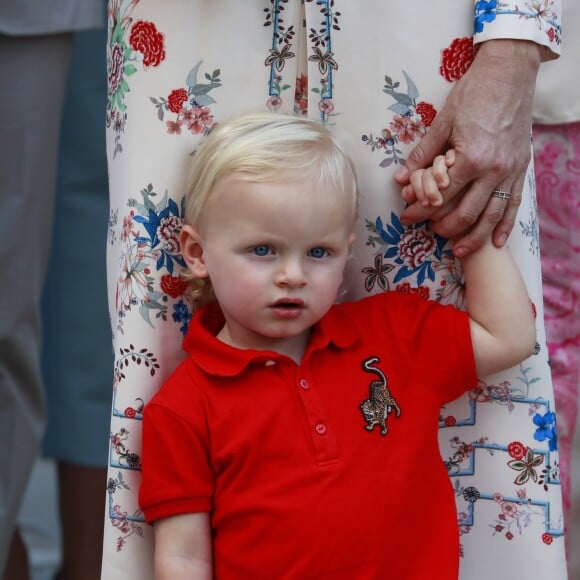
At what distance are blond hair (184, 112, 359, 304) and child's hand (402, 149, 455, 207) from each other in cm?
8

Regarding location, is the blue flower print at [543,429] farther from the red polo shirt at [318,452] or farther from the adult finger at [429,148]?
the adult finger at [429,148]

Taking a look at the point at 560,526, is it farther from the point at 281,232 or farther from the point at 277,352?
the point at 281,232

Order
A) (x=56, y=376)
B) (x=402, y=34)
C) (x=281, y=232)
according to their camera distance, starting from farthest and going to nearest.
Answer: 1. (x=56, y=376)
2. (x=402, y=34)
3. (x=281, y=232)

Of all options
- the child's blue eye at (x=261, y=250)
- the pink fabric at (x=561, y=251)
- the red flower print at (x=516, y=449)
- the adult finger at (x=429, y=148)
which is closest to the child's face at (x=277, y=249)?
the child's blue eye at (x=261, y=250)

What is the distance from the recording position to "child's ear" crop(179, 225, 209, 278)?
1.51 m

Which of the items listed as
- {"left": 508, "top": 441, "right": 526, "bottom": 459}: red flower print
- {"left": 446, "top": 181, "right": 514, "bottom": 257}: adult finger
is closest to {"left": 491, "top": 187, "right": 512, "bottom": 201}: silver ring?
{"left": 446, "top": 181, "right": 514, "bottom": 257}: adult finger

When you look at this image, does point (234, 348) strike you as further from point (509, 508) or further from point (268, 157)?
point (509, 508)

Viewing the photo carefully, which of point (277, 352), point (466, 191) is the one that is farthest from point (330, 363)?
point (466, 191)

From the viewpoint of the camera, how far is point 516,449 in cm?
155

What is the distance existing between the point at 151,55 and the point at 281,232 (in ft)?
1.04

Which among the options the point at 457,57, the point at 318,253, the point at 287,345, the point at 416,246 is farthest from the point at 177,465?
the point at 457,57

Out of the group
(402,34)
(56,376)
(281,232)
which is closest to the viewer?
(281,232)

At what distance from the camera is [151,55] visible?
1.53 m

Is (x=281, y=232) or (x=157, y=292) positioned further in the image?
(x=157, y=292)
